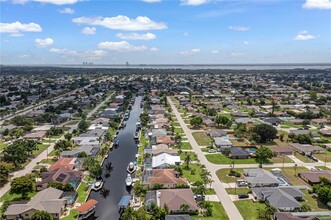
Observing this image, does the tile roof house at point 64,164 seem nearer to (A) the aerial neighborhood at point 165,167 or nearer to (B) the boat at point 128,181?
(A) the aerial neighborhood at point 165,167

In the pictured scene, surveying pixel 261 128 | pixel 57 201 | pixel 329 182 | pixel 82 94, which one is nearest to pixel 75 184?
pixel 57 201

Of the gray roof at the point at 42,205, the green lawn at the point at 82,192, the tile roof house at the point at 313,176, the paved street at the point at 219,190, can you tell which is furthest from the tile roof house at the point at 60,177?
the tile roof house at the point at 313,176

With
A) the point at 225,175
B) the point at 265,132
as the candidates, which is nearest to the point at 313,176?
the point at 225,175

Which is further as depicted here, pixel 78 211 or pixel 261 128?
pixel 261 128

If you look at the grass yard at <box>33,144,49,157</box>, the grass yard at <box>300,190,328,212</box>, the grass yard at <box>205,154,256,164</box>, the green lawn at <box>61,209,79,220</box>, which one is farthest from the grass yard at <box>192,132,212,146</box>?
the green lawn at <box>61,209,79,220</box>

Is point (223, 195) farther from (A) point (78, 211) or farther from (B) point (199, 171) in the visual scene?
(A) point (78, 211)

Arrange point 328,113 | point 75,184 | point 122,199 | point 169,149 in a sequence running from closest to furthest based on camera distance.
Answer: point 122,199, point 75,184, point 169,149, point 328,113

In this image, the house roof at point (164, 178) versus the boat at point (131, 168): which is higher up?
the house roof at point (164, 178)
